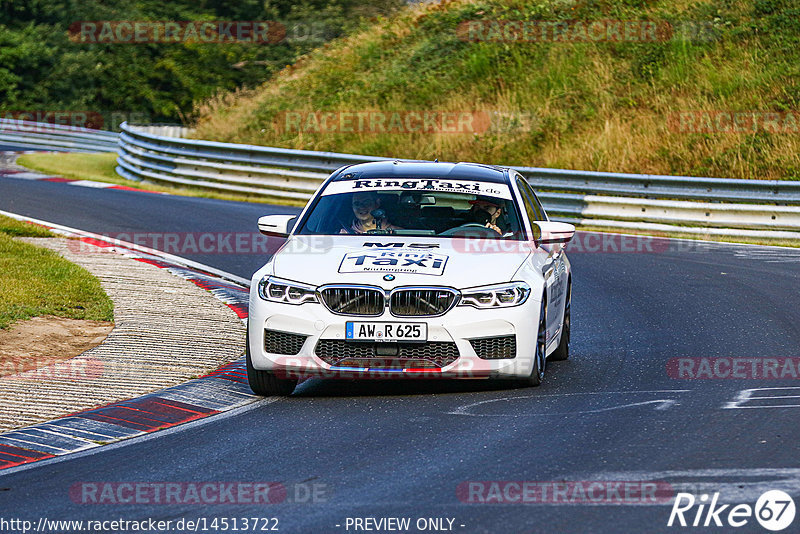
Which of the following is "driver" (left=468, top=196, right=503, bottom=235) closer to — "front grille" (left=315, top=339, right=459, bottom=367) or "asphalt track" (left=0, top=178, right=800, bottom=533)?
"asphalt track" (left=0, top=178, right=800, bottom=533)

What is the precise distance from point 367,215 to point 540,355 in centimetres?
188

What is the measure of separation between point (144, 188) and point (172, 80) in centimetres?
2528

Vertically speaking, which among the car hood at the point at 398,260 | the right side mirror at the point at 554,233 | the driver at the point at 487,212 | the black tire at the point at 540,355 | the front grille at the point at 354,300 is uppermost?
the driver at the point at 487,212

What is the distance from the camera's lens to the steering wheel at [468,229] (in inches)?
371

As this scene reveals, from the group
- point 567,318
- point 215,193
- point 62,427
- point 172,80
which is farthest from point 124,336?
point 172,80

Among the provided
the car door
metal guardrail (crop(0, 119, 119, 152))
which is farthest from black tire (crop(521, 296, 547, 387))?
metal guardrail (crop(0, 119, 119, 152))

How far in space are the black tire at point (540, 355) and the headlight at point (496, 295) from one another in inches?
10.0

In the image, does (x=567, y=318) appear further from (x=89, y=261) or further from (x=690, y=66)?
(x=690, y=66)

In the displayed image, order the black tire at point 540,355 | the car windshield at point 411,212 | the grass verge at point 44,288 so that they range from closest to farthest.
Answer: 1. the black tire at point 540,355
2. the car windshield at point 411,212
3. the grass verge at point 44,288

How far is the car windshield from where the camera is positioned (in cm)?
948

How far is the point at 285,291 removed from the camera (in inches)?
333

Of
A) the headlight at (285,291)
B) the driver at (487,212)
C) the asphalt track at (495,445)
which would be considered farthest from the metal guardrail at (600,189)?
the headlight at (285,291)

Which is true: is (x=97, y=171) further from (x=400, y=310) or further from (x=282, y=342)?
(x=400, y=310)

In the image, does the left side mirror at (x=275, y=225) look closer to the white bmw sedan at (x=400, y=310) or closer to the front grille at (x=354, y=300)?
the white bmw sedan at (x=400, y=310)
